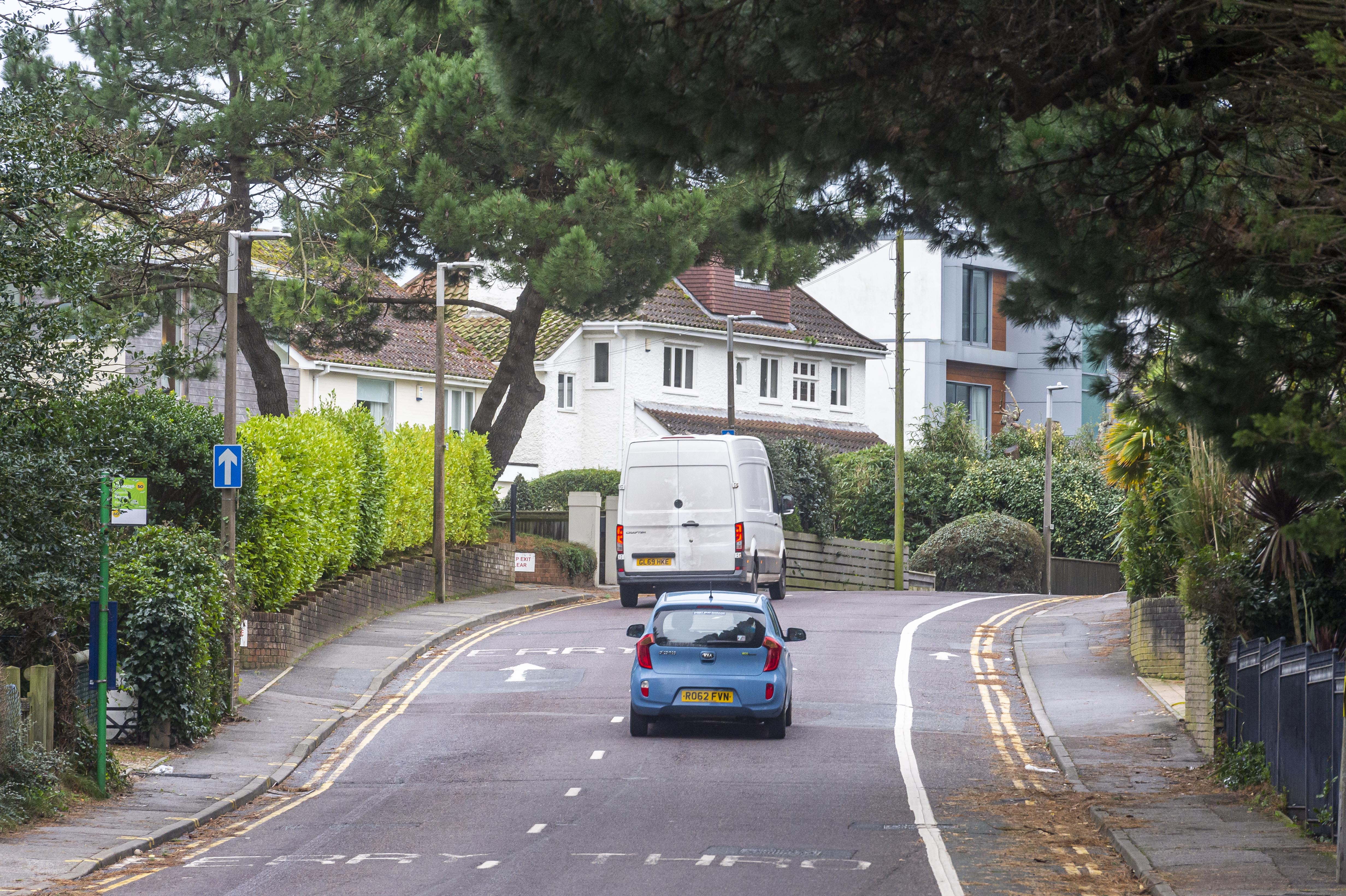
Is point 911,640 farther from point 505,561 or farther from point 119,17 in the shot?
point 119,17

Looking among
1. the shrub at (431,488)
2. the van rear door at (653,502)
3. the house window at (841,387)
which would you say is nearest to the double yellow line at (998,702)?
the van rear door at (653,502)

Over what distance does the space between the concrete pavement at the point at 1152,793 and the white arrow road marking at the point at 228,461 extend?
1054 cm

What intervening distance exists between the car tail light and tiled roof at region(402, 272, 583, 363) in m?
31.8

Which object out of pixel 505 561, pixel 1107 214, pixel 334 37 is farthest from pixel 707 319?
pixel 1107 214

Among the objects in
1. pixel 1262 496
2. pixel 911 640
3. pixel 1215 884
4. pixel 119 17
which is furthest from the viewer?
pixel 119 17

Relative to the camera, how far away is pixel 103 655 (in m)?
14.9

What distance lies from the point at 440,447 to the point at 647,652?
14480mm

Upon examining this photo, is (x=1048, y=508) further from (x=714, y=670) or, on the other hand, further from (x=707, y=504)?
(x=714, y=670)

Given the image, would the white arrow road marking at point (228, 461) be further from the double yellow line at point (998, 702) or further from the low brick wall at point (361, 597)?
the double yellow line at point (998, 702)

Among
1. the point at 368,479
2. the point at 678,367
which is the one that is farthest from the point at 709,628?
the point at 678,367

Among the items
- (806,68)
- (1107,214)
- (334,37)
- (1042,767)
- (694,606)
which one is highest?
(334,37)

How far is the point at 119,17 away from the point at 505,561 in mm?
14209

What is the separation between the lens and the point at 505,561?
3678cm

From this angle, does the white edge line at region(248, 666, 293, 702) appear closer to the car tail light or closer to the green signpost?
the green signpost
